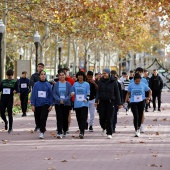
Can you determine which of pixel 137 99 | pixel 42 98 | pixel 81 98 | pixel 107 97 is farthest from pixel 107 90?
pixel 42 98

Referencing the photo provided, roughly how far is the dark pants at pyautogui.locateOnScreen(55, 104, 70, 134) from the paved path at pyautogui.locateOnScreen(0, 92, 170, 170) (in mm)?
304

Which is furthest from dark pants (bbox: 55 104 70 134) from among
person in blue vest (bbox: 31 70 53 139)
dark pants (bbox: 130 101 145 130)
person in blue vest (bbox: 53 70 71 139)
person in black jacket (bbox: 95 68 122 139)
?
dark pants (bbox: 130 101 145 130)

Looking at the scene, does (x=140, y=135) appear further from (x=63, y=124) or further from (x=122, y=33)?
(x=122, y=33)

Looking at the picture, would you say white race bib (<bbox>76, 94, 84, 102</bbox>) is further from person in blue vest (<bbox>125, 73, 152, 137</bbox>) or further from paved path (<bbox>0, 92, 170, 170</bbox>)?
person in blue vest (<bbox>125, 73, 152, 137</bbox>)

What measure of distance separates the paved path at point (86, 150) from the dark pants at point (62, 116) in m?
0.30

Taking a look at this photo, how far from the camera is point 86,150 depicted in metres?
14.6

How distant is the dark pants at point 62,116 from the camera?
1772 cm

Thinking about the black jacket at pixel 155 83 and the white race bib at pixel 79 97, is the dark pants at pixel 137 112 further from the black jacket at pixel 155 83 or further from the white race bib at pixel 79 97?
the black jacket at pixel 155 83

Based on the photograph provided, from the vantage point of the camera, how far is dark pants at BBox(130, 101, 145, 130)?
→ 18.3 m

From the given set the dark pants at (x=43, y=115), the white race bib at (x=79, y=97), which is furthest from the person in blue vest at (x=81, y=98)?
the dark pants at (x=43, y=115)

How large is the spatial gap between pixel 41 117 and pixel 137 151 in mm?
3947

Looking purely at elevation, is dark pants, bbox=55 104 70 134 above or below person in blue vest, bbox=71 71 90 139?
below

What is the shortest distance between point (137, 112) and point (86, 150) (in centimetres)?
410

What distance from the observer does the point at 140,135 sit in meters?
18.6
